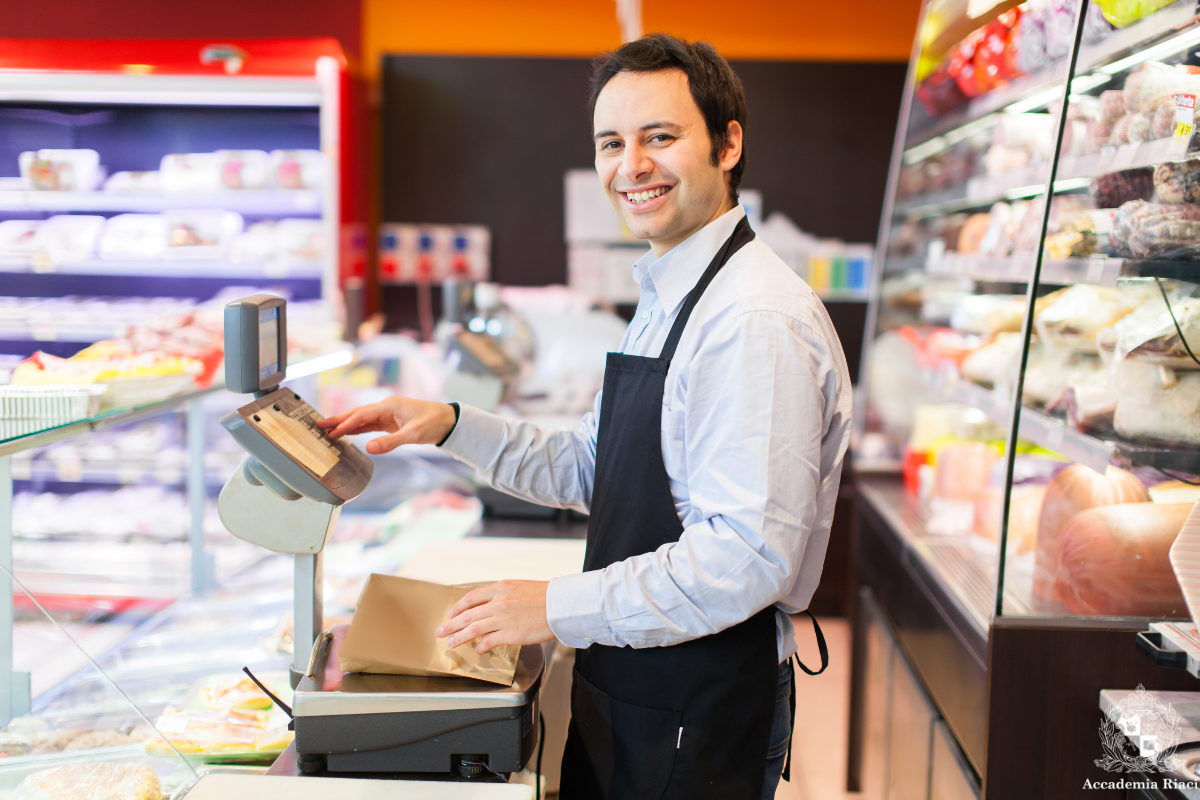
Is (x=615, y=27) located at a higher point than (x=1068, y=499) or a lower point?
higher

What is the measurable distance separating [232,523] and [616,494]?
0.59 meters

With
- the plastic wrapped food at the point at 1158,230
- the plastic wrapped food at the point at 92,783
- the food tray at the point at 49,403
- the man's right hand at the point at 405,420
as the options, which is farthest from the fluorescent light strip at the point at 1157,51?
the plastic wrapped food at the point at 92,783

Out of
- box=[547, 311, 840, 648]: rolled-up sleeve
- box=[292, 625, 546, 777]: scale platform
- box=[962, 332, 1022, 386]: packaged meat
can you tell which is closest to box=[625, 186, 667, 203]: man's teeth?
box=[547, 311, 840, 648]: rolled-up sleeve

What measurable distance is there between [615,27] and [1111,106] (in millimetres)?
4401

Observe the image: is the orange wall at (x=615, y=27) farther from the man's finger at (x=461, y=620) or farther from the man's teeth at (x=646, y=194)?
the man's finger at (x=461, y=620)

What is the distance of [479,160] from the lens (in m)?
5.77

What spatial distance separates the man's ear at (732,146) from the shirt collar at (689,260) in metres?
0.08

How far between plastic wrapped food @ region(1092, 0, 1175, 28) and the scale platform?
5.40 ft

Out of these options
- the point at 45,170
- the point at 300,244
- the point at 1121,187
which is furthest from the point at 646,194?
the point at 300,244

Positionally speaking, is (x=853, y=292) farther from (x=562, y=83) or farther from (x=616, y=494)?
(x=616, y=494)

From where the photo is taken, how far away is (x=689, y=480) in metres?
1.26

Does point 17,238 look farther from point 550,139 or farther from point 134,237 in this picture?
point 550,139

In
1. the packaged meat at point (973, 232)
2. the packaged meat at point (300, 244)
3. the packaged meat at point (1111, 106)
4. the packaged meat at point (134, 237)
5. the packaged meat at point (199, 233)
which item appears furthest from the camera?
the packaged meat at point (300, 244)

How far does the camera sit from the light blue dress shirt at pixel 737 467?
1.16 meters
